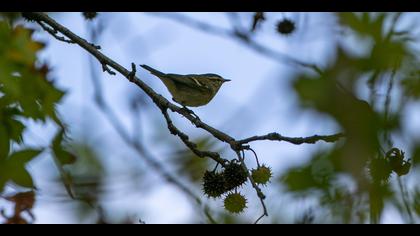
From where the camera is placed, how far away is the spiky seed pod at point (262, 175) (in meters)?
3.89

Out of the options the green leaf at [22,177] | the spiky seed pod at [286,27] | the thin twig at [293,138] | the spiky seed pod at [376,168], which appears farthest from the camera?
the spiky seed pod at [286,27]

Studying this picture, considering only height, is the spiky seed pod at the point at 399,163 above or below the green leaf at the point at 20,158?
above

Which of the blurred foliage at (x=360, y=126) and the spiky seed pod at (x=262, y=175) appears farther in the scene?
the spiky seed pod at (x=262, y=175)

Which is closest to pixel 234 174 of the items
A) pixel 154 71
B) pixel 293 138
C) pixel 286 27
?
pixel 293 138

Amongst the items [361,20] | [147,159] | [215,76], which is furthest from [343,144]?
[215,76]

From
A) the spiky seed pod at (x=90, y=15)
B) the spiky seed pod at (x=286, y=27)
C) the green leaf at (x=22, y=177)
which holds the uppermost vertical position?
the spiky seed pod at (x=286, y=27)

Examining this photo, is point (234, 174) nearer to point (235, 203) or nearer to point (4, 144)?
point (235, 203)

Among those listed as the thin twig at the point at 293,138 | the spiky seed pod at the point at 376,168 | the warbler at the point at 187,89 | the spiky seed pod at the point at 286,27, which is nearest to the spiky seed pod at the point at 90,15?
the warbler at the point at 187,89

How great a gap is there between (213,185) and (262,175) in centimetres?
33

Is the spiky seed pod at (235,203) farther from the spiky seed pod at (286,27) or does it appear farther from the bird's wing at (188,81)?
the spiky seed pod at (286,27)

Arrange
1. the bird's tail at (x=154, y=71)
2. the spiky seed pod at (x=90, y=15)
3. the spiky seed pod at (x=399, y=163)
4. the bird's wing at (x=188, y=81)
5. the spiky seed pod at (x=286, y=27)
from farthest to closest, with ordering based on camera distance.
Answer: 1. the spiky seed pod at (x=286, y=27)
2. the bird's wing at (x=188, y=81)
3. the spiky seed pod at (x=90, y=15)
4. the bird's tail at (x=154, y=71)
5. the spiky seed pod at (x=399, y=163)

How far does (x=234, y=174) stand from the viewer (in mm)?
3773

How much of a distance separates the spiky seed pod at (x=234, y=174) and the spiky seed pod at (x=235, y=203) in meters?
0.13

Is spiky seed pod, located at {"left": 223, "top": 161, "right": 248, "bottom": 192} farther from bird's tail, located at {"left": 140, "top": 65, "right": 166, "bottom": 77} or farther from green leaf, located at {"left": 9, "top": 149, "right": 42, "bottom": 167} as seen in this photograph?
bird's tail, located at {"left": 140, "top": 65, "right": 166, "bottom": 77}
